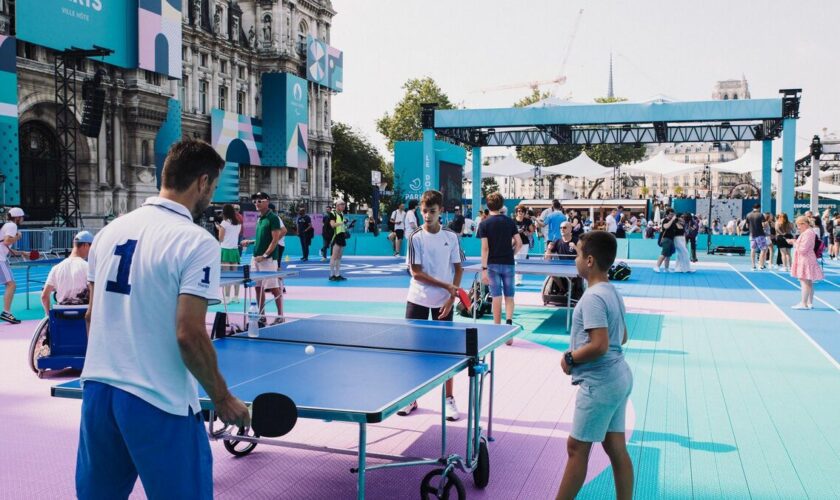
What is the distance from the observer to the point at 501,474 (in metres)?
5.38

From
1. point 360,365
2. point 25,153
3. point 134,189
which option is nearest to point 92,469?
point 360,365

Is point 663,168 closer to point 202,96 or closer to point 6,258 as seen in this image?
point 202,96

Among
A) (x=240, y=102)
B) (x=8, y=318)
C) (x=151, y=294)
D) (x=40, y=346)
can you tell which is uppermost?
(x=240, y=102)

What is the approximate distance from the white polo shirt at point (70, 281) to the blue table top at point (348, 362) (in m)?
3.36

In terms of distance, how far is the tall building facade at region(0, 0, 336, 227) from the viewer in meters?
33.7

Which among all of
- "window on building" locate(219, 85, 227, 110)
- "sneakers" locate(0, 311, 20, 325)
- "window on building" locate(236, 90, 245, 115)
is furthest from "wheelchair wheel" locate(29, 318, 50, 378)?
"window on building" locate(236, 90, 245, 115)

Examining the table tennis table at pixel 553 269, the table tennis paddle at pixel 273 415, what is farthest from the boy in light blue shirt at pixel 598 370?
the table tennis table at pixel 553 269

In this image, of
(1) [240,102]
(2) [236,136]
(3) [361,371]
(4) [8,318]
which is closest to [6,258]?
(4) [8,318]

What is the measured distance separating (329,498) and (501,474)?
123 centimetres

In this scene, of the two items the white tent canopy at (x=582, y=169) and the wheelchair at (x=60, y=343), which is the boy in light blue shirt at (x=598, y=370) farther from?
the white tent canopy at (x=582, y=169)

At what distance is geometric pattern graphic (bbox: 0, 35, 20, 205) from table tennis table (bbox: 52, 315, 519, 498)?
83.0ft

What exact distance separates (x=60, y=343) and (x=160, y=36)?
3099 cm

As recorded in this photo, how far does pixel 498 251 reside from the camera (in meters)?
10.1

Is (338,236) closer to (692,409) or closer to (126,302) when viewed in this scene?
(692,409)
